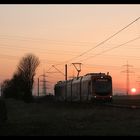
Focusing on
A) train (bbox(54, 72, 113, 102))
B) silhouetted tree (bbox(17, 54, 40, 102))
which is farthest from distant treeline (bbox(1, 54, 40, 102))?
train (bbox(54, 72, 113, 102))

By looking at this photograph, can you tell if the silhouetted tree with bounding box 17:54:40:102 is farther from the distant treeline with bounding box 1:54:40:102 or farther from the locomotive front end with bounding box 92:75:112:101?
the locomotive front end with bounding box 92:75:112:101

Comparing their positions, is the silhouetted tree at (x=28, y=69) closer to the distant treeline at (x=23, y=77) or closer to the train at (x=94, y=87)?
the distant treeline at (x=23, y=77)

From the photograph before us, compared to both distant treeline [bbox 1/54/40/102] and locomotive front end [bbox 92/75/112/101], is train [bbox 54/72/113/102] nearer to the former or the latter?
locomotive front end [bbox 92/75/112/101]

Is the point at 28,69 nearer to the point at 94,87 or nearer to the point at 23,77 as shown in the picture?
the point at 23,77

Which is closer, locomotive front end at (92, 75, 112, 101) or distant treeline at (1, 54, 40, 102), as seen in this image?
locomotive front end at (92, 75, 112, 101)

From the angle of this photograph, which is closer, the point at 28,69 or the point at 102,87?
the point at 102,87

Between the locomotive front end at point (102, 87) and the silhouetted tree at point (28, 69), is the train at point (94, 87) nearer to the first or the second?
the locomotive front end at point (102, 87)

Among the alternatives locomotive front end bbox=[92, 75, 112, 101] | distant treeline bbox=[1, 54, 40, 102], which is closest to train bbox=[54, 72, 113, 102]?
locomotive front end bbox=[92, 75, 112, 101]

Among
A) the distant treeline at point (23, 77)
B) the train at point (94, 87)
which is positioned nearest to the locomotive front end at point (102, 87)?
the train at point (94, 87)

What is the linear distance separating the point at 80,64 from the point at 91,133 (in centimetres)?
5740

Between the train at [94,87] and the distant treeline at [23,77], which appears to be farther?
the distant treeline at [23,77]

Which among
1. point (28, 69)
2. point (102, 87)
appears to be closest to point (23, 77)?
point (28, 69)

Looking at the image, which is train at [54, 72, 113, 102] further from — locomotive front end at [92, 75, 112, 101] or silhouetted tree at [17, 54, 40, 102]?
silhouetted tree at [17, 54, 40, 102]

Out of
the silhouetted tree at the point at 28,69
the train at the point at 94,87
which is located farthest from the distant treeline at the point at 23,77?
the train at the point at 94,87
